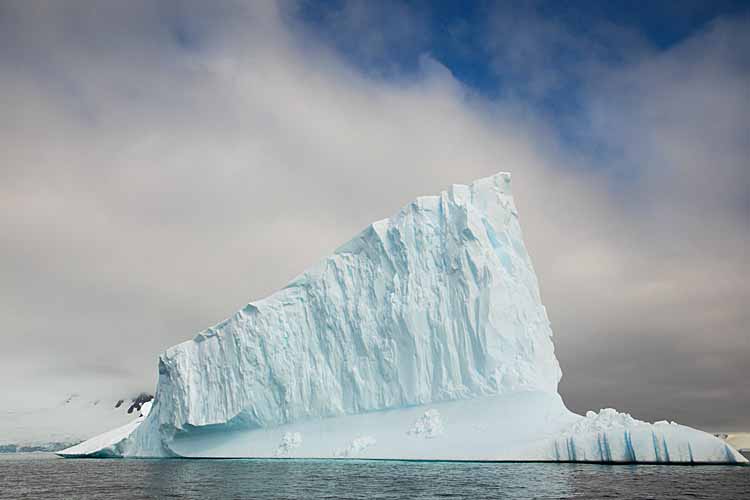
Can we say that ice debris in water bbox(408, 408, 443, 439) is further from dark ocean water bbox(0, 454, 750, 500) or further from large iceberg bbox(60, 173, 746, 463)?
dark ocean water bbox(0, 454, 750, 500)

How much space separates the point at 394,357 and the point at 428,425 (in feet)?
13.2

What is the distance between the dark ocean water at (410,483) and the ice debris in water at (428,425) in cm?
310

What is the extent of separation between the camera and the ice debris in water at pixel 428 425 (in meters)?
26.1

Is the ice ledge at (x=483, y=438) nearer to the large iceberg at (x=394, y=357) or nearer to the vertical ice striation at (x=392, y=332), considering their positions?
the large iceberg at (x=394, y=357)

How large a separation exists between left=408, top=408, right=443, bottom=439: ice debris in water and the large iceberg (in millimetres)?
61

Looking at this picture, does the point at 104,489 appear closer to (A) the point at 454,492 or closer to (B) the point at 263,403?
(A) the point at 454,492

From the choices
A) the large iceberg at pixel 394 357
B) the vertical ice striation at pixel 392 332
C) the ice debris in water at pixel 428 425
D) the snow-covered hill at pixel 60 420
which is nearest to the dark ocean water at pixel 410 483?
the ice debris in water at pixel 428 425

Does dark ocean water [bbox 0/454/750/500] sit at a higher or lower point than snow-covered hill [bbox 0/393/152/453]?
lower

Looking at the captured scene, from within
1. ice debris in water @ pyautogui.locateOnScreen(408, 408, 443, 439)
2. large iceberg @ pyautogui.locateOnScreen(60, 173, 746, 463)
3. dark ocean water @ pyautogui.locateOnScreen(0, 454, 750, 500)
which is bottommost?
dark ocean water @ pyautogui.locateOnScreen(0, 454, 750, 500)

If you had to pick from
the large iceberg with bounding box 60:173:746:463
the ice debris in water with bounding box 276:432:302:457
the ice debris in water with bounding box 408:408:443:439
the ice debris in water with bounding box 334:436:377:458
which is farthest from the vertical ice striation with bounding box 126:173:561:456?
the ice debris in water with bounding box 334:436:377:458

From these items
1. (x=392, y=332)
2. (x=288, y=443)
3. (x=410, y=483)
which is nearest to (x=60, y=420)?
(x=288, y=443)

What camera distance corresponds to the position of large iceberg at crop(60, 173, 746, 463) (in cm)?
2636

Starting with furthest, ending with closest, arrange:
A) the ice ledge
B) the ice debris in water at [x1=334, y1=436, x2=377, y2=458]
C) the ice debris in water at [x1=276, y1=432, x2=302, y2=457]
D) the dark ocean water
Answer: the ice debris in water at [x1=276, y1=432, x2=302, y2=457], the ice debris in water at [x1=334, y1=436, x2=377, y2=458], the ice ledge, the dark ocean water

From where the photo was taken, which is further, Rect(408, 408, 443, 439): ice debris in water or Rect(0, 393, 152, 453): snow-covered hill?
Rect(0, 393, 152, 453): snow-covered hill
